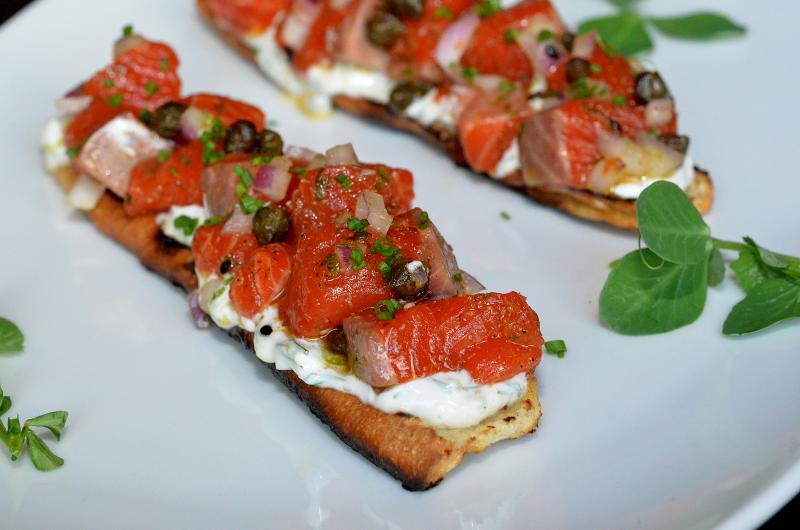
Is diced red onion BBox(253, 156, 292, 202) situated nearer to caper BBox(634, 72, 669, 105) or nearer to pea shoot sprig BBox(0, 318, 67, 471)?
pea shoot sprig BBox(0, 318, 67, 471)

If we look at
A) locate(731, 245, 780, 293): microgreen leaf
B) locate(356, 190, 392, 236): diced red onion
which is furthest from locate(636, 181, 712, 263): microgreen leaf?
locate(356, 190, 392, 236): diced red onion

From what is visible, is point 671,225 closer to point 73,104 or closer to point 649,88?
point 649,88

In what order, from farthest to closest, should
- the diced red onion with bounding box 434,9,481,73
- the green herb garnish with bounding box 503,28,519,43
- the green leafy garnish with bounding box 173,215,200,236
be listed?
the diced red onion with bounding box 434,9,481,73, the green herb garnish with bounding box 503,28,519,43, the green leafy garnish with bounding box 173,215,200,236

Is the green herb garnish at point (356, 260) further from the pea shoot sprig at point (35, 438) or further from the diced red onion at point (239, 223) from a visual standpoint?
the pea shoot sprig at point (35, 438)

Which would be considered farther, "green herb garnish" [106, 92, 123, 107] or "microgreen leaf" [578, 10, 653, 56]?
"microgreen leaf" [578, 10, 653, 56]

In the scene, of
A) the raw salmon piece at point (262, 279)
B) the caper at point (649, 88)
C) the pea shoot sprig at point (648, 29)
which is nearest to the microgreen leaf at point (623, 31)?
the pea shoot sprig at point (648, 29)

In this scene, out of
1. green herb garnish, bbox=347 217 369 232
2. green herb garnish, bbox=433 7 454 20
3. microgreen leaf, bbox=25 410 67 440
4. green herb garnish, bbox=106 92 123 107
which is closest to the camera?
microgreen leaf, bbox=25 410 67 440

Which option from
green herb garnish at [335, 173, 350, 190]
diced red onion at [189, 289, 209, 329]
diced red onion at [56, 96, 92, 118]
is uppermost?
green herb garnish at [335, 173, 350, 190]
